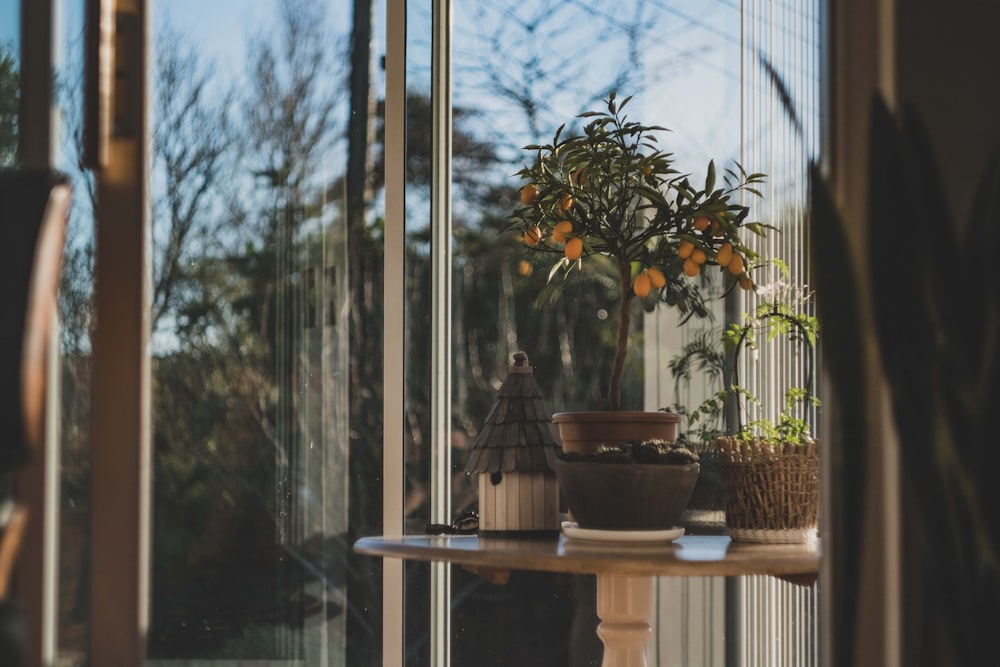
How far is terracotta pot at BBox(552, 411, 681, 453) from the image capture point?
201 centimetres

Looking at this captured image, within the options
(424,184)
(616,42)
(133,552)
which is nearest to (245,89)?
(424,184)

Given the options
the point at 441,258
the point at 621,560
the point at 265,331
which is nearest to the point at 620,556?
the point at 621,560

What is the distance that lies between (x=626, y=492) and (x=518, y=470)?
0.27 m

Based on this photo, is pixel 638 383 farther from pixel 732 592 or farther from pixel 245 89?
pixel 245 89

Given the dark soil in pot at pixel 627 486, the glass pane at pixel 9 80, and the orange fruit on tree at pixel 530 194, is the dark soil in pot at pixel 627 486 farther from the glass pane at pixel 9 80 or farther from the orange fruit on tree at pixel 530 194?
the glass pane at pixel 9 80

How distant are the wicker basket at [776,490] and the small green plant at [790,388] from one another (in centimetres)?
5

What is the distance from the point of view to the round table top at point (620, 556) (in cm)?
162

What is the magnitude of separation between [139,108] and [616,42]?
143cm

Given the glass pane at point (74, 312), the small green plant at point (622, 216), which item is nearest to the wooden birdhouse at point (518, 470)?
the small green plant at point (622, 216)

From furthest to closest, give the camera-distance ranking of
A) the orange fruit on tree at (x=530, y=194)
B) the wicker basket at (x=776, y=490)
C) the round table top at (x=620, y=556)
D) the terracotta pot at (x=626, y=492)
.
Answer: the orange fruit on tree at (x=530, y=194) → the wicker basket at (x=776, y=490) → the terracotta pot at (x=626, y=492) → the round table top at (x=620, y=556)

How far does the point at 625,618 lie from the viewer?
199 centimetres

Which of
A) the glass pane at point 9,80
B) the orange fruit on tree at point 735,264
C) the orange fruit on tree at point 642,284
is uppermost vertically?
the glass pane at point 9,80

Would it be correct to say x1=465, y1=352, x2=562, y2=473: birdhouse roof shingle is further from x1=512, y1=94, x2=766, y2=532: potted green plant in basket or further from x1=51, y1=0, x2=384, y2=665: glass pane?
x1=51, y1=0, x2=384, y2=665: glass pane

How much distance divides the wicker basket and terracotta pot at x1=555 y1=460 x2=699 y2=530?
0.13m
